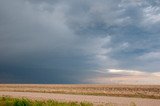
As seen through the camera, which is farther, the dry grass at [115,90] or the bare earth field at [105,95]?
the dry grass at [115,90]

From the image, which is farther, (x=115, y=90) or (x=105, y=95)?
(x=115, y=90)

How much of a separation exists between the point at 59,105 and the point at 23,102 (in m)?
2.74

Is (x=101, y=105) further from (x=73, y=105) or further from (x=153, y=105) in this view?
(x=153, y=105)

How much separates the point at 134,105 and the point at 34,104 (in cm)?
821

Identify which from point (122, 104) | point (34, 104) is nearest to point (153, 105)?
point (122, 104)

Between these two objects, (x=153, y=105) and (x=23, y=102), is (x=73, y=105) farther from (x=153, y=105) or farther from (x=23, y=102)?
(x=153, y=105)

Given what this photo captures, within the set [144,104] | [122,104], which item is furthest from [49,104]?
[144,104]

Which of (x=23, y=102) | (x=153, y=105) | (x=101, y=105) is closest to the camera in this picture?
(x=23, y=102)

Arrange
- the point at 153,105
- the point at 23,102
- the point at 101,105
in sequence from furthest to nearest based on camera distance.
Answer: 1. the point at 153,105
2. the point at 101,105
3. the point at 23,102

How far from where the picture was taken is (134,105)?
27.0 m

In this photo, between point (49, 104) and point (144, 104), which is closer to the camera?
point (49, 104)

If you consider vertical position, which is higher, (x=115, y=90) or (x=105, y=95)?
(x=115, y=90)

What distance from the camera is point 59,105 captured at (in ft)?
82.4

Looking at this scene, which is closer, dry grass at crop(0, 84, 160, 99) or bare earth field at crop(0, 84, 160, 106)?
bare earth field at crop(0, 84, 160, 106)
